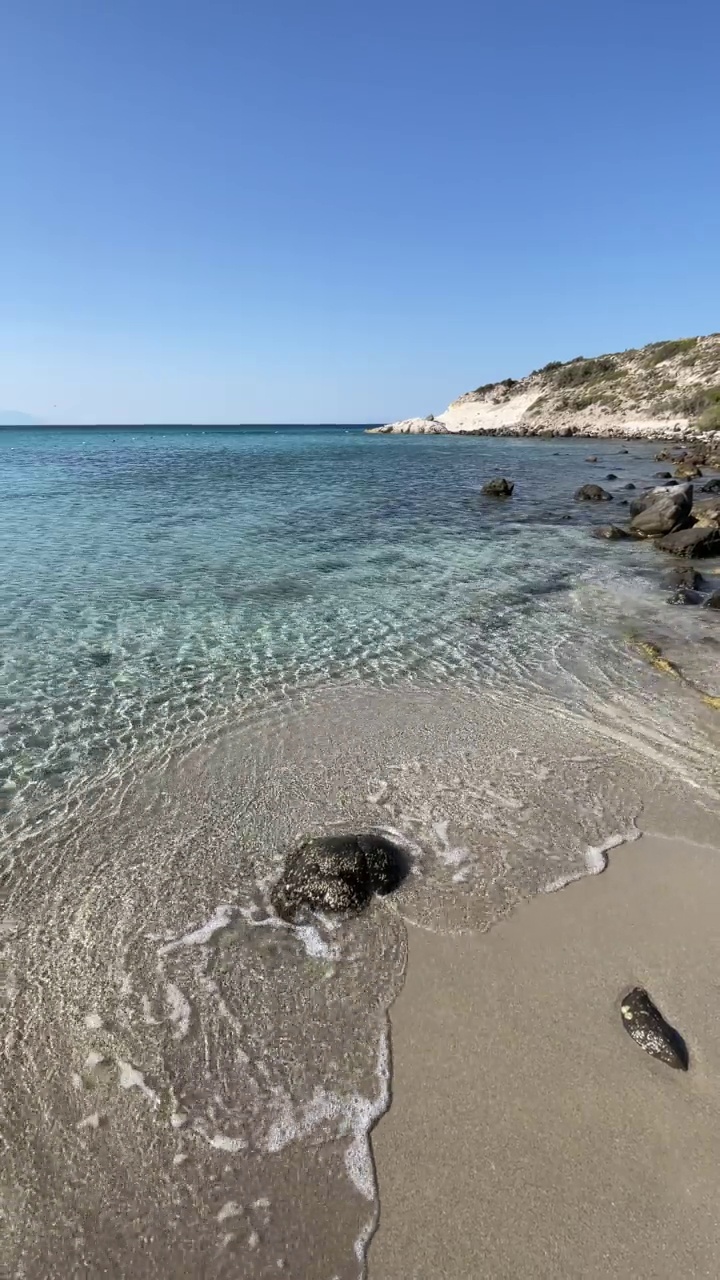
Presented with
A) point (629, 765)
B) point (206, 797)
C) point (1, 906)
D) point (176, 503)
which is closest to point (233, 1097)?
point (1, 906)

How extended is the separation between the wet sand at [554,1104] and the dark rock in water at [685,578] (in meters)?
11.1

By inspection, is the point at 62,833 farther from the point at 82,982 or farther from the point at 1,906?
the point at 82,982

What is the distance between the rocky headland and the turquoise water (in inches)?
1711

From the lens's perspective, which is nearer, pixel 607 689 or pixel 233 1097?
pixel 233 1097

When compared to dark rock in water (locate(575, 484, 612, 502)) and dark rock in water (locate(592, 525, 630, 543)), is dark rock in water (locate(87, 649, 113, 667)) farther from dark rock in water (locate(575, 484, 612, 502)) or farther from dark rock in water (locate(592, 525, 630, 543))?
dark rock in water (locate(575, 484, 612, 502))

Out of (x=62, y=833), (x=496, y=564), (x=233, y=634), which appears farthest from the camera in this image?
(x=496, y=564)

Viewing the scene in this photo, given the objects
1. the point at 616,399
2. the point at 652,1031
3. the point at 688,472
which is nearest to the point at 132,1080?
the point at 652,1031

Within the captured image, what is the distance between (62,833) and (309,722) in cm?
347

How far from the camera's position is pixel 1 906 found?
5.36 metres

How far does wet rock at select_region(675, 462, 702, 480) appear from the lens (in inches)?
1361

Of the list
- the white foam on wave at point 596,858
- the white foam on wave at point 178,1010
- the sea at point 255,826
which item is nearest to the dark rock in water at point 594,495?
the sea at point 255,826

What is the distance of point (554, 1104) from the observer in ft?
12.4

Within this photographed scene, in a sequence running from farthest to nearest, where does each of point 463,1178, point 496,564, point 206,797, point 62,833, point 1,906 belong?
point 496,564 < point 206,797 < point 62,833 < point 1,906 < point 463,1178

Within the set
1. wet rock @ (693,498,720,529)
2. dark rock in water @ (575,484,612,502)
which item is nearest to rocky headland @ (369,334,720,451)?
dark rock in water @ (575,484,612,502)
